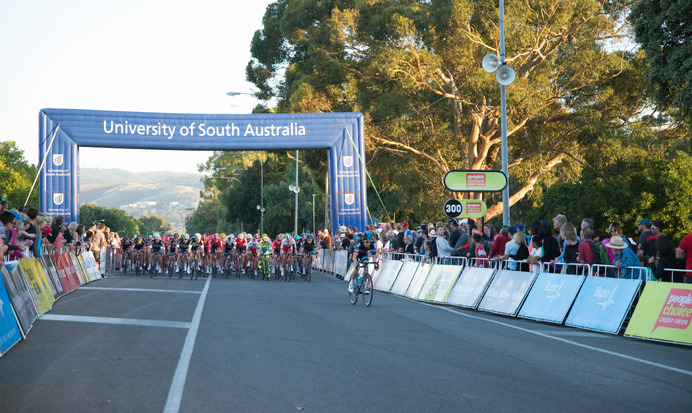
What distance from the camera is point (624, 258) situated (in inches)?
524

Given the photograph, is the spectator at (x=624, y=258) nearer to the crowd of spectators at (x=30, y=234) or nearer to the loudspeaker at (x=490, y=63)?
the crowd of spectators at (x=30, y=234)

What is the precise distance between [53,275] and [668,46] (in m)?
17.5

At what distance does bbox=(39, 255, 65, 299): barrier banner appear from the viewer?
17281 millimetres

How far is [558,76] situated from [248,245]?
54.8 feet

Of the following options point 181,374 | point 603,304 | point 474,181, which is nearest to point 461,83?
point 474,181

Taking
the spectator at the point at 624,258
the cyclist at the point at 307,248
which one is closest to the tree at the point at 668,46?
the spectator at the point at 624,258

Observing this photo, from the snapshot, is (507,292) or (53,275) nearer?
(507,292)

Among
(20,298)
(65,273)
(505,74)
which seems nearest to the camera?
(20,298)

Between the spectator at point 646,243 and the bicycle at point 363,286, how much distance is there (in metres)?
5.57

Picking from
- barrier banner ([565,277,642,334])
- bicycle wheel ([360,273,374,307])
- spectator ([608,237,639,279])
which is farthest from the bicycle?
spectator ([608,237,639,279])

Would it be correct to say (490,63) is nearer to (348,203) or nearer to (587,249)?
(587,249)

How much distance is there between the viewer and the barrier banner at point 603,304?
12.2 metres

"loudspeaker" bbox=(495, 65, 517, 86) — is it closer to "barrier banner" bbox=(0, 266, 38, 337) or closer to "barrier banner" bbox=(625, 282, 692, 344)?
"barrier banner" bbox=(625, 282, 692, 344)

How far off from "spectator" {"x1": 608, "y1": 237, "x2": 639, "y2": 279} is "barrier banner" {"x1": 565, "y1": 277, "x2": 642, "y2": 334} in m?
0.53
